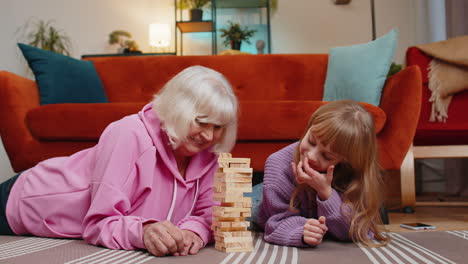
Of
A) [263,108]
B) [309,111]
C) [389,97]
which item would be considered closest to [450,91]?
[389,97]

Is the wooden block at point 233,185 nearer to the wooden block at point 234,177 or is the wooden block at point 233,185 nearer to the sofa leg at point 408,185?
the wooden block at point 234,177

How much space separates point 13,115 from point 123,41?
2.50m

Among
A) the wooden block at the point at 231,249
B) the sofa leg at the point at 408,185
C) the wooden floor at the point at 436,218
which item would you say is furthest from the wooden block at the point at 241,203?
the sofa leg at the point at 408,185

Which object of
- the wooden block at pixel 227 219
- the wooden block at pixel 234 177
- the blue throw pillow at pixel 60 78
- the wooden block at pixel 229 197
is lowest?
the wooden block at pixel 227 219

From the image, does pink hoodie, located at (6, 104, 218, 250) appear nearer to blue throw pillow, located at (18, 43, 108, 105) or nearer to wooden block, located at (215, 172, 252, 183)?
wooden block, located at (215, 172, 252, 183)

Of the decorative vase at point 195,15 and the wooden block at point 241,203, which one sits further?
the decorative vase at point 195,15

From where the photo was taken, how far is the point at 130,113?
1.90m

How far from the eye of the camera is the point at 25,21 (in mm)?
3486

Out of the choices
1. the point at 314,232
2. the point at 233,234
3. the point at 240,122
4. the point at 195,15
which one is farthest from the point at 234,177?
the point at 195,15

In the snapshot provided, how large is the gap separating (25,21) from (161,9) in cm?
145

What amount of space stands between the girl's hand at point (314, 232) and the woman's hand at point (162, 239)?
0.32 m

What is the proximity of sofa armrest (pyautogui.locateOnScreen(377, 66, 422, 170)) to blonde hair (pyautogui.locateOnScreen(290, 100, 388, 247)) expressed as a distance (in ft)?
2.23

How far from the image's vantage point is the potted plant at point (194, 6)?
4.15 m

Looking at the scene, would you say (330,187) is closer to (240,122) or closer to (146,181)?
(146,181)
